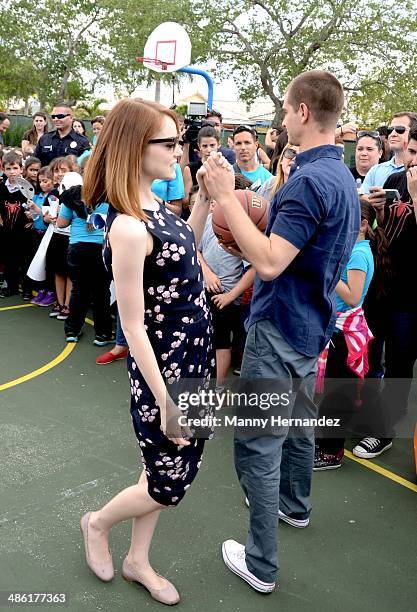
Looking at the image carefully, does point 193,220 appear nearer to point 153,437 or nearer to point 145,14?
point 153,437

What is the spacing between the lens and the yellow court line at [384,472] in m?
3.85

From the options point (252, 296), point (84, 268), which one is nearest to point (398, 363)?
point (252, 296)

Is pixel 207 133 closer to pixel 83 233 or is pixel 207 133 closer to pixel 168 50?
pixel 83 233

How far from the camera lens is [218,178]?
238cm

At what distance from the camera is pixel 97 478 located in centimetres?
366

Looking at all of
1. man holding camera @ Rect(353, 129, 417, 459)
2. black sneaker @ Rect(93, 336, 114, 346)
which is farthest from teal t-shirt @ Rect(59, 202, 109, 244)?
man holding camera @ Rect(353, 129, 417, 459)

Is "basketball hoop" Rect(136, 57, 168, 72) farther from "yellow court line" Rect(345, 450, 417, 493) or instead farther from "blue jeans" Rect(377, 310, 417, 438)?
"yellow court line" Rect(345, 450, 417, 493)

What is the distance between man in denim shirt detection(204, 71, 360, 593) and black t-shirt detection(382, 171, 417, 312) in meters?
1.59

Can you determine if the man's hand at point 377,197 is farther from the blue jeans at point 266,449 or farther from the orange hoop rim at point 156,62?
the orange hoop rim at point 156,62

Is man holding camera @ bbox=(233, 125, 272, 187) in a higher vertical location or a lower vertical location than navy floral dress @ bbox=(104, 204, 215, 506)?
higher

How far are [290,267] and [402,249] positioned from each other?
196cm

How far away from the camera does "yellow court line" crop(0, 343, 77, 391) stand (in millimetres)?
5059

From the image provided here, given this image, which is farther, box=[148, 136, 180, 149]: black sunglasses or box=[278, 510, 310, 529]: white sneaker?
box=[278, 510, 310, 529]: white sneaker

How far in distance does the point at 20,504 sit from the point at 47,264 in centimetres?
417
